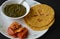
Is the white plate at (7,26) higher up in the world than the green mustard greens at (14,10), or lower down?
lower down

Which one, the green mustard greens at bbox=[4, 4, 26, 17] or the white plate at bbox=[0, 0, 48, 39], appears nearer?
the white plate at bbox=[0, 0, 48, 39]

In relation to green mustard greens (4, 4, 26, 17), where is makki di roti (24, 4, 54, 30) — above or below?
below

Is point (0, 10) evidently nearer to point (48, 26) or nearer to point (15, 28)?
point (15, 28)

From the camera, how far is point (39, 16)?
1.25 meters

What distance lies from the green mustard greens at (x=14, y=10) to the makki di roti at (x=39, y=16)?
5 cm

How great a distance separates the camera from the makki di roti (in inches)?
47.5

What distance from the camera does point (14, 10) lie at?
50.6 inches

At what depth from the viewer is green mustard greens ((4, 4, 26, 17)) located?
1263 mm

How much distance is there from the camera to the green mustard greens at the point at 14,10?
49.7 inches

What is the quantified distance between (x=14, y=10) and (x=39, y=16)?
0.17 metres

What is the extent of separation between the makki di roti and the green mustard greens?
5 centimetres

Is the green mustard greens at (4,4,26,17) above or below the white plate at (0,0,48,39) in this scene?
above

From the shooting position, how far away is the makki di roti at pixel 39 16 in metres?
1.21

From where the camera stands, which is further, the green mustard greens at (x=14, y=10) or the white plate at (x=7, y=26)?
the green mustard greens at (x=14, y=10)
